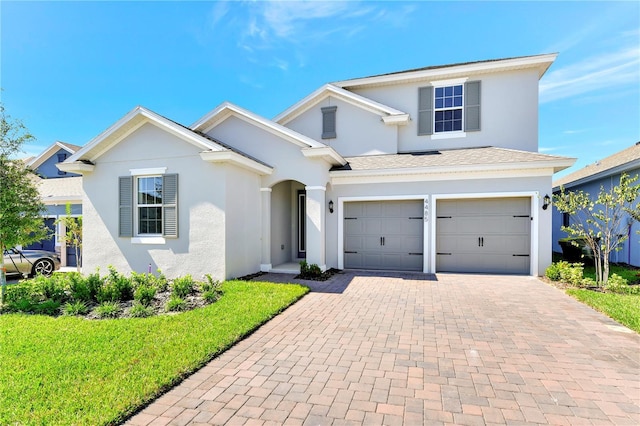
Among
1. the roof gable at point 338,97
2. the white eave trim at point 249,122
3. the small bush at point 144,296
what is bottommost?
the small bush at point 144,296

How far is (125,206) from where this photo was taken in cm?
922

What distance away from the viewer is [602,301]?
6617 millimetres

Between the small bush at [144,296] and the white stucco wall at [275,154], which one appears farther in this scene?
the white stucco wall at [275,154]

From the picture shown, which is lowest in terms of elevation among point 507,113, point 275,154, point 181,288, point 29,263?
point 29,263

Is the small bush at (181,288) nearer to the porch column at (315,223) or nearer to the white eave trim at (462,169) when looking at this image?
the porch column at (315,223)

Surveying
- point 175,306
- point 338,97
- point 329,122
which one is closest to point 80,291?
point 175,306

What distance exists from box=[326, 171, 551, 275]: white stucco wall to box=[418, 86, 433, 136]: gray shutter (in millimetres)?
3150

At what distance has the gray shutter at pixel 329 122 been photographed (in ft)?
42.3

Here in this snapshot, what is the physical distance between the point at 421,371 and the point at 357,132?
34.3 ft

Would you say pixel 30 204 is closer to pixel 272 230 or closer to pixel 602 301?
pixel 272 230

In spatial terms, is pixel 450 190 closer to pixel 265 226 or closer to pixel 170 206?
pixel 265 226

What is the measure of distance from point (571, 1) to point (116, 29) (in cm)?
1345

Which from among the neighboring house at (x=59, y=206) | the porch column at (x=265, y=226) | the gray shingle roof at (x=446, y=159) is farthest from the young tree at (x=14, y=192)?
the gray shingle roof at (x=446, y=159)

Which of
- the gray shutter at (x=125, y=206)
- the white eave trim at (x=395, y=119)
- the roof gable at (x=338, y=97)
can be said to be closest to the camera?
the gray shutter at (x=125, y=206)
